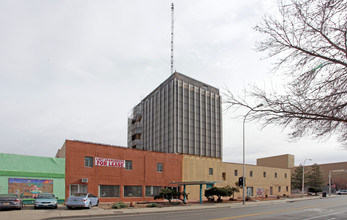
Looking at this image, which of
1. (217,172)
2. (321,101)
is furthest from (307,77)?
(217,172)

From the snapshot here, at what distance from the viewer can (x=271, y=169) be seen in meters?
58.9

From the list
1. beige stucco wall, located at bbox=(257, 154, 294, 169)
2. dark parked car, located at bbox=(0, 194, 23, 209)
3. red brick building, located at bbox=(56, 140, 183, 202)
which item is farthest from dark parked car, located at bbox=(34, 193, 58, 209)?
beige stucco wall, located at bbox=(257, 154, 294, 169)

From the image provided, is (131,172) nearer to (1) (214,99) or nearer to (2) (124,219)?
(2) (124,219)

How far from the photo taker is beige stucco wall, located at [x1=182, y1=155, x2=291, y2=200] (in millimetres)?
43344

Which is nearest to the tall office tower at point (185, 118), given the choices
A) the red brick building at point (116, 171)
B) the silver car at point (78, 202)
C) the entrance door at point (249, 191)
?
the entrance door at point (249, 191)

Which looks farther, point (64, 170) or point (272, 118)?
point (64, 170)

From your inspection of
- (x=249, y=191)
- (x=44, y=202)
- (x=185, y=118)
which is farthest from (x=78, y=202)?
(x=185, y=118)

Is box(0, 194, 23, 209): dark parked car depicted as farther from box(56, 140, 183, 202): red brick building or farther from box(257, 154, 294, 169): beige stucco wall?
box(257, 154, 294, 169): beige stucco wall

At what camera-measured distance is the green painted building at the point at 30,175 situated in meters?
27.9

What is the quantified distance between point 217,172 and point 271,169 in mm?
16526

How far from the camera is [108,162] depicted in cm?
3488

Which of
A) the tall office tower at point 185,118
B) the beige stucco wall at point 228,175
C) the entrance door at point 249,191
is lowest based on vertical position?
the entrance door at point 249,191

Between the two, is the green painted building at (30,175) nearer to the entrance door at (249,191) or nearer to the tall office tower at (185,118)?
the entrance door at (249,191)

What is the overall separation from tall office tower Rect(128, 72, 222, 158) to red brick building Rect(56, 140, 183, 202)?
93.5 feet
